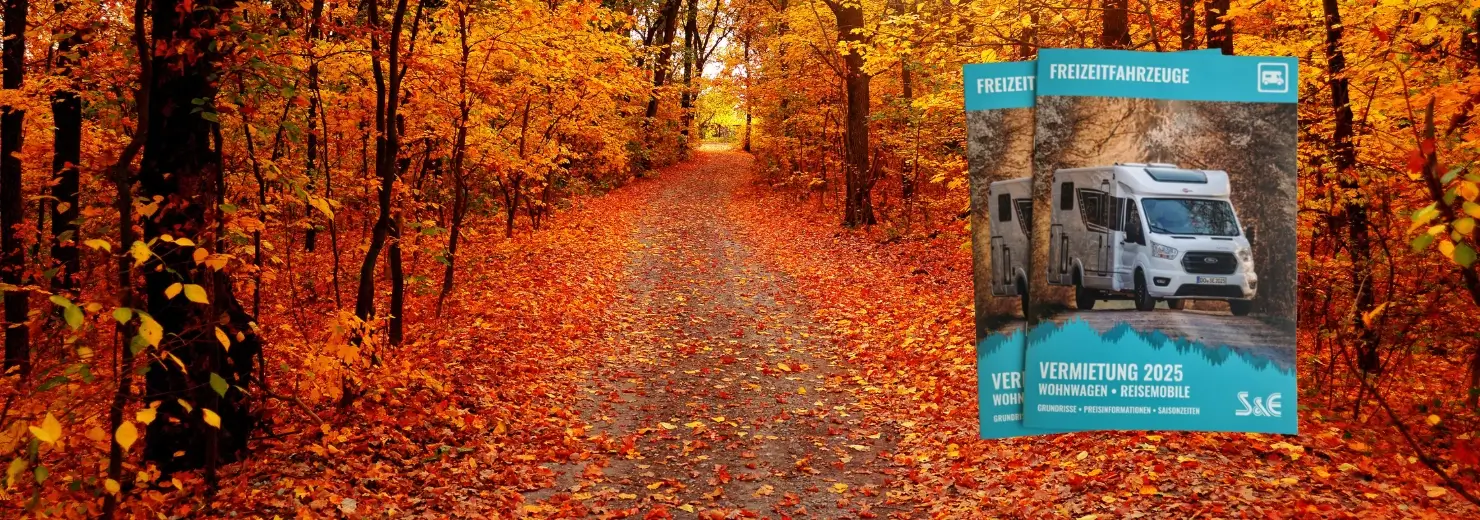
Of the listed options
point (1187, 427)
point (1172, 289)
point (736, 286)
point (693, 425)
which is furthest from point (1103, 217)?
point (736, 286)

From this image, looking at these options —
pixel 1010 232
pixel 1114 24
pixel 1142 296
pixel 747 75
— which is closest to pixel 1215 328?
pixel 1142 296

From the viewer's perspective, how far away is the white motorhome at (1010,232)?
109 inches

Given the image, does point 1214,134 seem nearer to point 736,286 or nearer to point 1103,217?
point 1103,217

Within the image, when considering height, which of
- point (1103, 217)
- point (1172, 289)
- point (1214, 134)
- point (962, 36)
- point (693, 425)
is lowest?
point (693, 425)

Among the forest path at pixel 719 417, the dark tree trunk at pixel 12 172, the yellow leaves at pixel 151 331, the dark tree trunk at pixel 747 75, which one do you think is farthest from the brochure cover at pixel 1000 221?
the dark tree trunk at pixel 747 75

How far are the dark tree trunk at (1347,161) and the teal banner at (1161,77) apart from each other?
5.10m

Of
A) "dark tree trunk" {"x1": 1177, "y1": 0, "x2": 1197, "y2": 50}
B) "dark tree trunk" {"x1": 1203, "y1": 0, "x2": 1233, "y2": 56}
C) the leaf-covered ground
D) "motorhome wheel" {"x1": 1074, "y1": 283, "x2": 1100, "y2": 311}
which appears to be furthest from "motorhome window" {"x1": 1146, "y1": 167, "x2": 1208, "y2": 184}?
"dark tree trunk" {"x1": 1203, "y1": 0, "x2": 1233, "y2": 56}

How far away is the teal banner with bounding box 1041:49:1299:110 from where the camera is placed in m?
2.76

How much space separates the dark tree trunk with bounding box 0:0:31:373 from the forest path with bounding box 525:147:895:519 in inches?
316

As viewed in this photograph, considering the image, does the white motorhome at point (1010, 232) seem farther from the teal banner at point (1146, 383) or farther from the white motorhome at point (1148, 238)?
the teal banner at point (1146, 383)

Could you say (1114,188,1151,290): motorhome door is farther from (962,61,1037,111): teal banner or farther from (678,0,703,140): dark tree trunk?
(678,0,703,140): dark tree trunk

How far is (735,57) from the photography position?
35.3 m

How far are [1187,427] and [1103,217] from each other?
83 cm

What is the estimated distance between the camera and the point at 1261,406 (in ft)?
9.29
